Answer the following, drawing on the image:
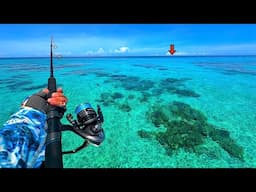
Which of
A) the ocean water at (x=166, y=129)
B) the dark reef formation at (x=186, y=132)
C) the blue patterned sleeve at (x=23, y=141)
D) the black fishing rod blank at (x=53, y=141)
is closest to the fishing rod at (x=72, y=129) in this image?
the black fishing rod blank at (x=53, y=141)

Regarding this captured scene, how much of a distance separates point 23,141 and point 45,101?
1.61ft

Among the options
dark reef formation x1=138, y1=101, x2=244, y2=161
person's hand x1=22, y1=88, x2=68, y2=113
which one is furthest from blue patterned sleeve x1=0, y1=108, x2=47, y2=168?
dark reef formation x1=138, y1=101, x2=244, y2=161

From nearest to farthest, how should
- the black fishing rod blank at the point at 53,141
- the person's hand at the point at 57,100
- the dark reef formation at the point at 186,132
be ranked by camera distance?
the black fishing rod blank at the point at 53,141
the person's hand at the point at 57,100
the dark reef formation at the point at 186,132

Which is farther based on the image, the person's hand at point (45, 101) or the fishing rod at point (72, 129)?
the person's hand at point (45, 101)

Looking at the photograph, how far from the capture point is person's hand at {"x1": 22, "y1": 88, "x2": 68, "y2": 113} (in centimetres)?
142

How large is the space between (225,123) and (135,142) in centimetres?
399

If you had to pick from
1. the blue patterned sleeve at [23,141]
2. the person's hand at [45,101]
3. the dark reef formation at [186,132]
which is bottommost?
the dark reef formation at [186,132]

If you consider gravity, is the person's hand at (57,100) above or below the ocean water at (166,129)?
above

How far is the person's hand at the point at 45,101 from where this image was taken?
4.65 ft

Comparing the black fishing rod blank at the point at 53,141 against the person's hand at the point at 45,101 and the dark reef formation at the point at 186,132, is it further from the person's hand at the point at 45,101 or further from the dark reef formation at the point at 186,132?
the dark reef formation at the point at 186,132

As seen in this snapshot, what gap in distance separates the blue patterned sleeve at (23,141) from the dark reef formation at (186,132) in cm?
499

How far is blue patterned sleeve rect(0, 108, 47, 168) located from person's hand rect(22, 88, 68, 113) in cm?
7

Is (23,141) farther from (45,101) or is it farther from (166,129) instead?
(166,129)
